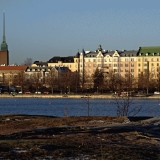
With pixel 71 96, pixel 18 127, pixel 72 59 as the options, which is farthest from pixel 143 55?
pixel 18 127

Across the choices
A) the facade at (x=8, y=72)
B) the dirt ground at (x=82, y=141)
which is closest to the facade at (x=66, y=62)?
the facade at (x=8, y=72)

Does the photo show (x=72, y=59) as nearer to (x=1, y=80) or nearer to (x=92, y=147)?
(x=1, y=80)

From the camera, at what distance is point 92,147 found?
14.9 meters

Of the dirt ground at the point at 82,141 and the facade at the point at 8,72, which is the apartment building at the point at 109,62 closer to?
the facade at the point at 8,72

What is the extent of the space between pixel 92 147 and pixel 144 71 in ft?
458

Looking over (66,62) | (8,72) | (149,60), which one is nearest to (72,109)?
(149,60)

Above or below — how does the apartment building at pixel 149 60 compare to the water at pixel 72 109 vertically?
above

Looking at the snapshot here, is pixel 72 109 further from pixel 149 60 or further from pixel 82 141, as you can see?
pixel 149 60

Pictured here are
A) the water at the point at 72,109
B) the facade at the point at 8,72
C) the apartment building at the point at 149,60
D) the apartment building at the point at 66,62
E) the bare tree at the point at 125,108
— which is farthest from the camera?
the facade at the point at 8,72

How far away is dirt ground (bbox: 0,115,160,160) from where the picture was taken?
13.6 metres

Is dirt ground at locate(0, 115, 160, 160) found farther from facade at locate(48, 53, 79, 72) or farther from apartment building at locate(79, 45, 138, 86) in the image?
facade at locate(48, 53, 79, 72)

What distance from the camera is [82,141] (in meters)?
16.3

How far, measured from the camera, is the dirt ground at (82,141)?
535 inches

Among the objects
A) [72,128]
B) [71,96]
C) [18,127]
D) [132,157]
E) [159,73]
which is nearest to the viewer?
[132,157]
